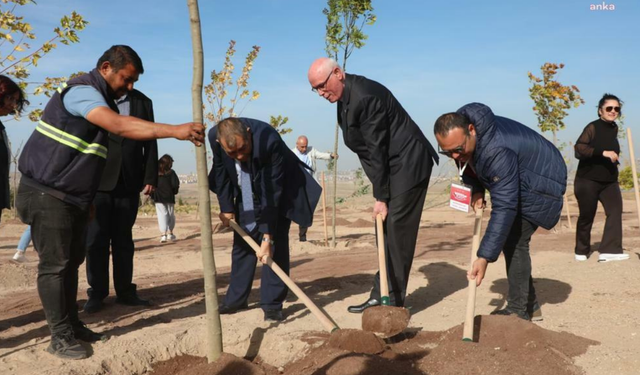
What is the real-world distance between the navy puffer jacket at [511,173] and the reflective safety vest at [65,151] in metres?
2.64

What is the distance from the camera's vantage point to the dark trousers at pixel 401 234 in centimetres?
479

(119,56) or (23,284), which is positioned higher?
(119,56)

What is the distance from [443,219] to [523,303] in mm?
12945

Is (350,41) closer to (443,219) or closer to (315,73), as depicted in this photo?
(315,73)

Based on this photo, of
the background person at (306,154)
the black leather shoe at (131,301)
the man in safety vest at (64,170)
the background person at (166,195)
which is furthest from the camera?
the background person at (166,195)

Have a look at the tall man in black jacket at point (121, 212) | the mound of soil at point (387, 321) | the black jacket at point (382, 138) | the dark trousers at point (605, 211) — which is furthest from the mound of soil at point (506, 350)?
the dark trousers at point (605, 211)

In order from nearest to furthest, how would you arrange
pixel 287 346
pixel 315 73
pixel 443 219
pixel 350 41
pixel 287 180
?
pixel 287 346, pixel 315 73, pixel 287 180, pixel 350 41, pixel 443 219

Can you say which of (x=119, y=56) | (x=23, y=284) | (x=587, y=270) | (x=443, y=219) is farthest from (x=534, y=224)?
(x=443, y=219)

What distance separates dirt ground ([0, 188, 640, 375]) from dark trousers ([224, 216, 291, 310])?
Result: 17 cm

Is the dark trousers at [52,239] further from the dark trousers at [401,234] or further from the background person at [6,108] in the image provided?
the dark trousers at [401,234]

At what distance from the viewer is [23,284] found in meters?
6.68

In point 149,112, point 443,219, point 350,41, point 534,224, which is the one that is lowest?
point 443,219

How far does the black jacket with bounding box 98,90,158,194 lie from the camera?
189 inches

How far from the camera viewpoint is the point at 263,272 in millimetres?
4883
